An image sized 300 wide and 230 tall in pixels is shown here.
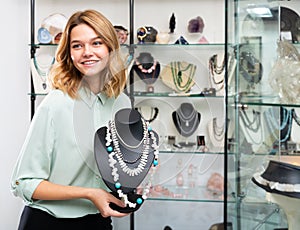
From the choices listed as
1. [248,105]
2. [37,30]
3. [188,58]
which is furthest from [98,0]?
[248,105]

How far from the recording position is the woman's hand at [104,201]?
131 centimetres

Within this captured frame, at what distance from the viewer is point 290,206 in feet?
3.97

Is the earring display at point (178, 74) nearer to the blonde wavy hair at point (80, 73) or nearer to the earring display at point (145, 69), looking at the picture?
the earring display at point (145, 69)

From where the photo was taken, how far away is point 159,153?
1371 mm

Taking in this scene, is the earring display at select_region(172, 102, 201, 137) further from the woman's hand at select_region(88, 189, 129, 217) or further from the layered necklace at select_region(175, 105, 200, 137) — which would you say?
the woman's hand at select_region(88, 189, 129, 217)

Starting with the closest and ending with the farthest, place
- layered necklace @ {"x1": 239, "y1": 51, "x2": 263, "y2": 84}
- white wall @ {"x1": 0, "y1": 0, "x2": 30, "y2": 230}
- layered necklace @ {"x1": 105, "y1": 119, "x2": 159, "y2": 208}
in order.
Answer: layered necklace @ {"x1": 105, "y1": 119, "x2": 159, "y2": 208} → layered necklace @ {"x1": 239, "y1": 51, "x2": 263, "y2": 84} → white wall @ {"x1": 0, "y1": 0, "x2": 30, "y2": 230}

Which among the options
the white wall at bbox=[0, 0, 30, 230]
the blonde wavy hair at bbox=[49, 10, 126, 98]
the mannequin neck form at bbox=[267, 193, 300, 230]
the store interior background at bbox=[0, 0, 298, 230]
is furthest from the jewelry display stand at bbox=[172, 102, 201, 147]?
the white wall at bbox=[0, 0, 30, 230]

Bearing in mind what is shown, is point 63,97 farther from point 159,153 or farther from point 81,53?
point 159,153

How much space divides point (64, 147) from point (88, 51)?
0.96 ft

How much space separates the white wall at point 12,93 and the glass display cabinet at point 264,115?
6.01ft

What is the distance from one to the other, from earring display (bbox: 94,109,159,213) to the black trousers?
0.22 meters

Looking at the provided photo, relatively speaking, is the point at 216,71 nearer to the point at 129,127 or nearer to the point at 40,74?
the point at 40,74

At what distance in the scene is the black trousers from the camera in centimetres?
150

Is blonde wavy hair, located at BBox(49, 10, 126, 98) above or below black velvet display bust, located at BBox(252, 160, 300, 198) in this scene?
above
